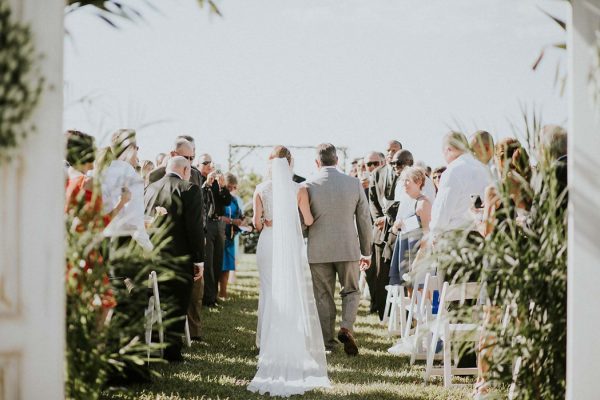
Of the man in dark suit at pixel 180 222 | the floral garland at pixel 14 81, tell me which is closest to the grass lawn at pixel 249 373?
the man in dark suit at pixel 180 222

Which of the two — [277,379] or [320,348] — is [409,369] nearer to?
[320,348]

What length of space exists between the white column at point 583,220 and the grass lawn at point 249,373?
2328 millimetres

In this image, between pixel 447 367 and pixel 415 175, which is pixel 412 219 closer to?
pixel 415 175

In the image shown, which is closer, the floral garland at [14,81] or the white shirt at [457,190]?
the floral garland at [14,81]

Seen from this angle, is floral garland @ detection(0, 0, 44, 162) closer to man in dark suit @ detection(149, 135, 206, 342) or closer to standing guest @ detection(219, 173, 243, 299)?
man in dark suit @ detection(149, 135, 206, 342)

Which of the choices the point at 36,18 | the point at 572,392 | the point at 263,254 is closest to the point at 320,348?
the point at 263,254

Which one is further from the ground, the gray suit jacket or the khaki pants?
the gray suit jacket

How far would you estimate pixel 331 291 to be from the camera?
26.3 ft

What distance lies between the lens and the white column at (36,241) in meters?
3.38

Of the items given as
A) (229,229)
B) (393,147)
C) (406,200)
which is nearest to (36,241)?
(406,200)

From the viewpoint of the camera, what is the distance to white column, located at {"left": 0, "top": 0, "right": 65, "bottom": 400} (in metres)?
3.38

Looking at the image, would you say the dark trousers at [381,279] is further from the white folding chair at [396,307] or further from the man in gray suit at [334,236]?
the man in gray suit at [334,236]

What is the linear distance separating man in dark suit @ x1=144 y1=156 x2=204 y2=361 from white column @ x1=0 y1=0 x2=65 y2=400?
3.50m

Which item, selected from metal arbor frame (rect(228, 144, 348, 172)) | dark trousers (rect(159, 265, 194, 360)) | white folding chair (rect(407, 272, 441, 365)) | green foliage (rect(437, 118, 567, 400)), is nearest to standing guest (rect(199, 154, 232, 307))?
dark trousers (rect(159, 265, 194, 360))
